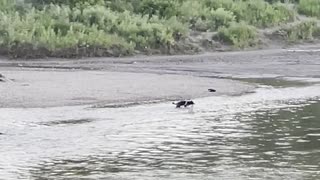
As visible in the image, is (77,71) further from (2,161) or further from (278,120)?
(2,161)

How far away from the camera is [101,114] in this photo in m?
14.3

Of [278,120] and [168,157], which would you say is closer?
[168,157]

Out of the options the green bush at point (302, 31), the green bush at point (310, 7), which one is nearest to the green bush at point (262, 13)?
Result: the green bush at point (302, 31)

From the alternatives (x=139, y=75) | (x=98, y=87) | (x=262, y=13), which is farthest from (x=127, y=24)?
(x=98, y=87)

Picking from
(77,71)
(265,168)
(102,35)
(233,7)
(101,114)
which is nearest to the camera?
(265,168)

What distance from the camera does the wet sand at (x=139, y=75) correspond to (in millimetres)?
16625

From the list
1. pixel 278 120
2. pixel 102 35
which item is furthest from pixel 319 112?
pixel 102 35

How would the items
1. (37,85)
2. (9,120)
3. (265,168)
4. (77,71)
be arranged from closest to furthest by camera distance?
(265,168) → (9,120) → (37,85) → (77,71)

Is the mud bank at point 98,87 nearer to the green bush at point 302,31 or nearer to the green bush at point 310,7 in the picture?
the green bush at point 302,31

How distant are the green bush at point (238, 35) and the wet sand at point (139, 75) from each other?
141 centimetres

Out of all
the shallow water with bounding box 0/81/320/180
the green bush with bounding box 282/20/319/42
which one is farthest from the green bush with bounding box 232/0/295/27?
the shallow water with bounding box 0/81/320/180

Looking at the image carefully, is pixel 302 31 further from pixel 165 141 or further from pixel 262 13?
pixel 165 141

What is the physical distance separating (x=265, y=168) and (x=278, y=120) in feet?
13.7

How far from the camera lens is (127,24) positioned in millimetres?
29938
